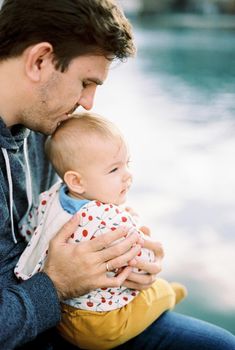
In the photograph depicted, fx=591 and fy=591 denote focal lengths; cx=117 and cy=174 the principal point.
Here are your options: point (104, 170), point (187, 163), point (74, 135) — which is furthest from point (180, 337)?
point (187, 163)

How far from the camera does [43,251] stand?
1.34 metres

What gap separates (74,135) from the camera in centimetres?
136

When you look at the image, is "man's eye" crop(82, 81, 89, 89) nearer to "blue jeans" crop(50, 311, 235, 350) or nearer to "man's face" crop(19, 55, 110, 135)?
"man's face" crop(19, 55, 110, 135)

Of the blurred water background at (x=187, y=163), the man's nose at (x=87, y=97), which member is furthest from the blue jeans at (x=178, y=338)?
the blurred water background at (x=187, y=163)

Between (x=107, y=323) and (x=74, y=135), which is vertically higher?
(x=74, y=135)

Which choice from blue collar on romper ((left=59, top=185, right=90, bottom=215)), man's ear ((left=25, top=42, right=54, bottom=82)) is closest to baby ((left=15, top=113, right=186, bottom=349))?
blue collar on romper ((left=59, top=185, right=90, bottom=215))

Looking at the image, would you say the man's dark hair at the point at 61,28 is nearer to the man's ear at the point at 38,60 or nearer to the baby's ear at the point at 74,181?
the man's ear at the point at 38,60

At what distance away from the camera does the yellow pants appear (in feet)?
4.29

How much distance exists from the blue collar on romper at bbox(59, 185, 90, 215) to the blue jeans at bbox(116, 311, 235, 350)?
0.34 metres

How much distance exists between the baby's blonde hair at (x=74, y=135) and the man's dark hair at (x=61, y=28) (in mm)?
128

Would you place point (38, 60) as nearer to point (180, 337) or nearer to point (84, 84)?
point (84, 84)

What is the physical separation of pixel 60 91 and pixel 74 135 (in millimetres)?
108

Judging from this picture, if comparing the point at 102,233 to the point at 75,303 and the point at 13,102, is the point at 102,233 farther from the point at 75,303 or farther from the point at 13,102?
the point at 13,102

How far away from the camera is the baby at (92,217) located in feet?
4.29
